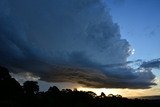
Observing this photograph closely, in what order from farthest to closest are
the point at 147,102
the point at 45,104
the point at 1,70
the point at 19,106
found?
1. the point at 147,102
2. the point at 1,70
3. the point at 45,104
4. the point at 19,106

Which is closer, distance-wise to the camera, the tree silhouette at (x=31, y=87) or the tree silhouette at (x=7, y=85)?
the tree silhouette at (x=7, y=85)

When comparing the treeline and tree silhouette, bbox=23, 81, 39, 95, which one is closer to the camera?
the treeline

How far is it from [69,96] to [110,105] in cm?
1992

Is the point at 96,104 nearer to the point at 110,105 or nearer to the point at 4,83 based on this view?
the point at 110,105

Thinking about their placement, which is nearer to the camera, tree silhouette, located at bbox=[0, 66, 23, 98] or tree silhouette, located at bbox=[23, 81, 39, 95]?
tree silhouette, located at bbox=[0, 66, 23, 98]

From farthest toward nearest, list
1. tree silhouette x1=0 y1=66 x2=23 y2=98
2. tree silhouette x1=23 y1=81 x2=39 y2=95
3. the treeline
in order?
1. tree silhouette x1=23 y1=81 x2=39 y2=95
2. tree silhouette x1=0 y1=66 x2=23 y2=98
3. the treeline

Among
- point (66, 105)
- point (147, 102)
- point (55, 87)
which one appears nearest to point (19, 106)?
point (66, 105)

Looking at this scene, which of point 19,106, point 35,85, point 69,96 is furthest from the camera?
point 35,85

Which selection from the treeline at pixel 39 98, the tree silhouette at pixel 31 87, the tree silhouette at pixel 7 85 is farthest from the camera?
the tree silhouette at pixel 31 87

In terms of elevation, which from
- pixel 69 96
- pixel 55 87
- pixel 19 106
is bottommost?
pixel 19 106

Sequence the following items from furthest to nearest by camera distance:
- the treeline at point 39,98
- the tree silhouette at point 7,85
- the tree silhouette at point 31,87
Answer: the tree silhouette at point 31,87
the tree silhouette at point 7,85
the treeline at point 39,98

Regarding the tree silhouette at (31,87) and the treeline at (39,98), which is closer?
the treeline at (39,98)

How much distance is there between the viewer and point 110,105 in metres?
130

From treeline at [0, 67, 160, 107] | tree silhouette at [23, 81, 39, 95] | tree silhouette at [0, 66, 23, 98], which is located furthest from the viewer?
tree silhouette at [23, 81, 39, 95]
